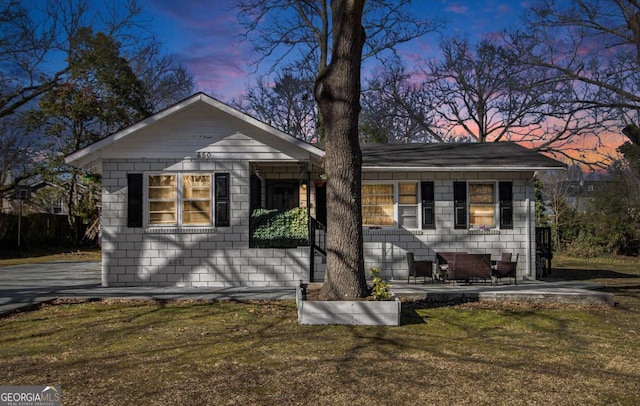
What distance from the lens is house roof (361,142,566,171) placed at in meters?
12.3

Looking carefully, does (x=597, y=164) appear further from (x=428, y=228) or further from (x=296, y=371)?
(x=296, y=371)

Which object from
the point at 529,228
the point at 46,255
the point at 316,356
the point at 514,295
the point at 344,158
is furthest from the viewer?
the point at 46,255

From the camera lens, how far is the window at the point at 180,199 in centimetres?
1178

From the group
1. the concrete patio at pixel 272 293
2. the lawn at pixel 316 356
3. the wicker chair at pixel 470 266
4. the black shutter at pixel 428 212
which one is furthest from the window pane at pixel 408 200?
the lawn at pixel 316 356

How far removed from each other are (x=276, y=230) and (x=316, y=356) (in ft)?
20.3

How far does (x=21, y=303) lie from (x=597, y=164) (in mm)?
25781

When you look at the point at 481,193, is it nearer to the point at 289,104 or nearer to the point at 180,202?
the point at 180,202

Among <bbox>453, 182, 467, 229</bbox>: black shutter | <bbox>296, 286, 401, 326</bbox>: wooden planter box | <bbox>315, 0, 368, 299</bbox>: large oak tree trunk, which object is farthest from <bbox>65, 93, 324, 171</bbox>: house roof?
<bbox>296, 286, 401, 326</bbox>: wooden planter box

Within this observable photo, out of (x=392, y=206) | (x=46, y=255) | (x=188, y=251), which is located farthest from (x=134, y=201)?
(x=46, y=255)

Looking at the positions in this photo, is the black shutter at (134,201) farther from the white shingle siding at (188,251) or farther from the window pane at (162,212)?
the window pane at (162,212)

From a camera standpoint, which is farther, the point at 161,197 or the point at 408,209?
the point at 408,209

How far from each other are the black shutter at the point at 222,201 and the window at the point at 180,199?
0.70 feet

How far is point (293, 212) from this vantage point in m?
12.0

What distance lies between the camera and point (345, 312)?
757 centimetres
